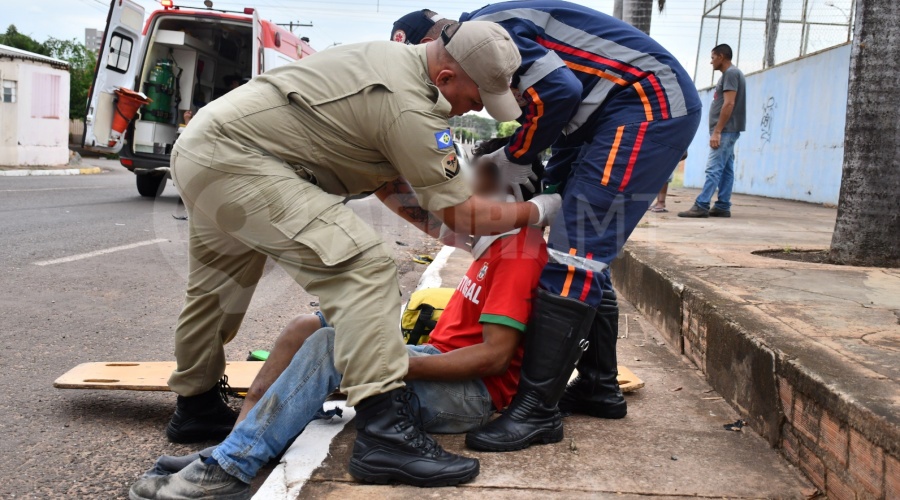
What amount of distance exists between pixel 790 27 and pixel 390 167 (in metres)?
12.4

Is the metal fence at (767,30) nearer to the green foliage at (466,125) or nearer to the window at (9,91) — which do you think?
the green foliage at (466,125)

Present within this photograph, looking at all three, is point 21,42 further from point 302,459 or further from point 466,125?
point 302,459

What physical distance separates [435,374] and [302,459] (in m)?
0.45

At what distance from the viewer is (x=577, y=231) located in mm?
2498

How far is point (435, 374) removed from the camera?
2.37m

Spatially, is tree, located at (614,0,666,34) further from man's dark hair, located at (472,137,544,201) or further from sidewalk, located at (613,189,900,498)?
man's dark hair, located at (472,137,544,201)

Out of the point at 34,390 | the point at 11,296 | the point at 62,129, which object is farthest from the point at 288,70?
the point at 62,129

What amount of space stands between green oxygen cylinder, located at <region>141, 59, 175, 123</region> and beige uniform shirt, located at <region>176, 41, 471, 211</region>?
30.3 ft

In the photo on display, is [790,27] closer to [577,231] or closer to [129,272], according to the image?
[129,272]

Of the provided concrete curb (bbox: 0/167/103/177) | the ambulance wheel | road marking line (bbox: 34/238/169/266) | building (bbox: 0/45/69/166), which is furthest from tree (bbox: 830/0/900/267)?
building (bbox: 0/45/69/166)

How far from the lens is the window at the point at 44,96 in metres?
18.9

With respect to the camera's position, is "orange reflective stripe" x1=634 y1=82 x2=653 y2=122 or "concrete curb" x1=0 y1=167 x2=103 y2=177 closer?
"orange reflective stripe" x1=634 y1=82 x2=653 y2=122

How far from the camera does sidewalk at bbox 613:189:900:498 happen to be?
1.94 meters

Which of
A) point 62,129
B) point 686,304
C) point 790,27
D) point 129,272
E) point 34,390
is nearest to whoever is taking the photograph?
point 34,390
